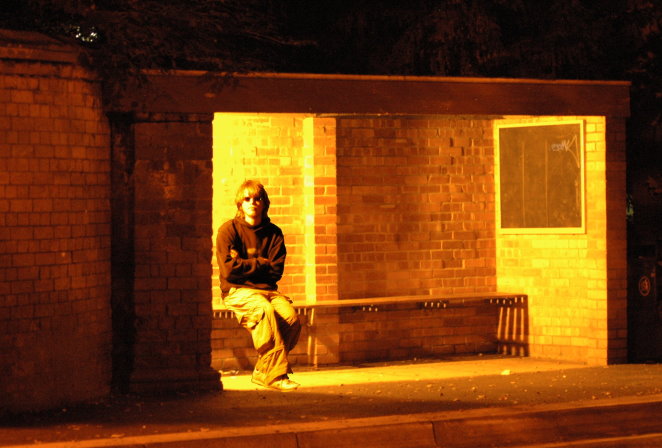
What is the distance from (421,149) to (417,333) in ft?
6.91

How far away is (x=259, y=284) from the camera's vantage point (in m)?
10.2

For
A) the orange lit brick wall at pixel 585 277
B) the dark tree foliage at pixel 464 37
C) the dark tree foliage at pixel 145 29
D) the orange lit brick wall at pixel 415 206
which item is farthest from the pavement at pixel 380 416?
the dark tree foliage at pixel 464 37

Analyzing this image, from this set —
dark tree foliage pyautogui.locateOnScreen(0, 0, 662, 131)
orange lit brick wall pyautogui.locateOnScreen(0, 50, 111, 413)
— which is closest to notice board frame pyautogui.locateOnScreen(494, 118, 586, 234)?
dark tree foliage pyautogui.locateOnScreen(0, 0, 662, 131)

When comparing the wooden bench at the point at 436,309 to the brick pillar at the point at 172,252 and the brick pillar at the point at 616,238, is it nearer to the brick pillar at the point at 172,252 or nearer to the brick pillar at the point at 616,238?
the brick pillar at the point at 616,238

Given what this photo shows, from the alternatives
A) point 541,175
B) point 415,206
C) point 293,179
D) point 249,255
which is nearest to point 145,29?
point 293,179

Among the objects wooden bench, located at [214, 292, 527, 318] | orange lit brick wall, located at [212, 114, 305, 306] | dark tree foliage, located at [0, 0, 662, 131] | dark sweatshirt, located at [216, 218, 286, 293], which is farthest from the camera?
dark tree foliage, located at [0, 0, 662, 131]

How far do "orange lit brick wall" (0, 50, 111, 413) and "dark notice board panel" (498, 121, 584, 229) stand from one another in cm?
517

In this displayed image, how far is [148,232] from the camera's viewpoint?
436 inches

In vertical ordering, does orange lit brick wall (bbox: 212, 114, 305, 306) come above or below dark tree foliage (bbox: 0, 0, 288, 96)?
below

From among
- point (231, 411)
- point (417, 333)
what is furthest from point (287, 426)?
point (417, 333)

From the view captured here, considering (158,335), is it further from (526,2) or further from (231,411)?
(526,2)

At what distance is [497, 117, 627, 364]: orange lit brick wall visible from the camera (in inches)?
514

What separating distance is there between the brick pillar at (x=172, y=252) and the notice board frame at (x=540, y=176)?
4170 millimetres

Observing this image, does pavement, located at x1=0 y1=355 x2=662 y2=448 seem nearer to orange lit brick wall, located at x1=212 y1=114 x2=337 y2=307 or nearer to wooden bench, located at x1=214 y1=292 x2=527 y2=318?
wooden bench, located at x1=214 y1=292 x2=527 y2=318
